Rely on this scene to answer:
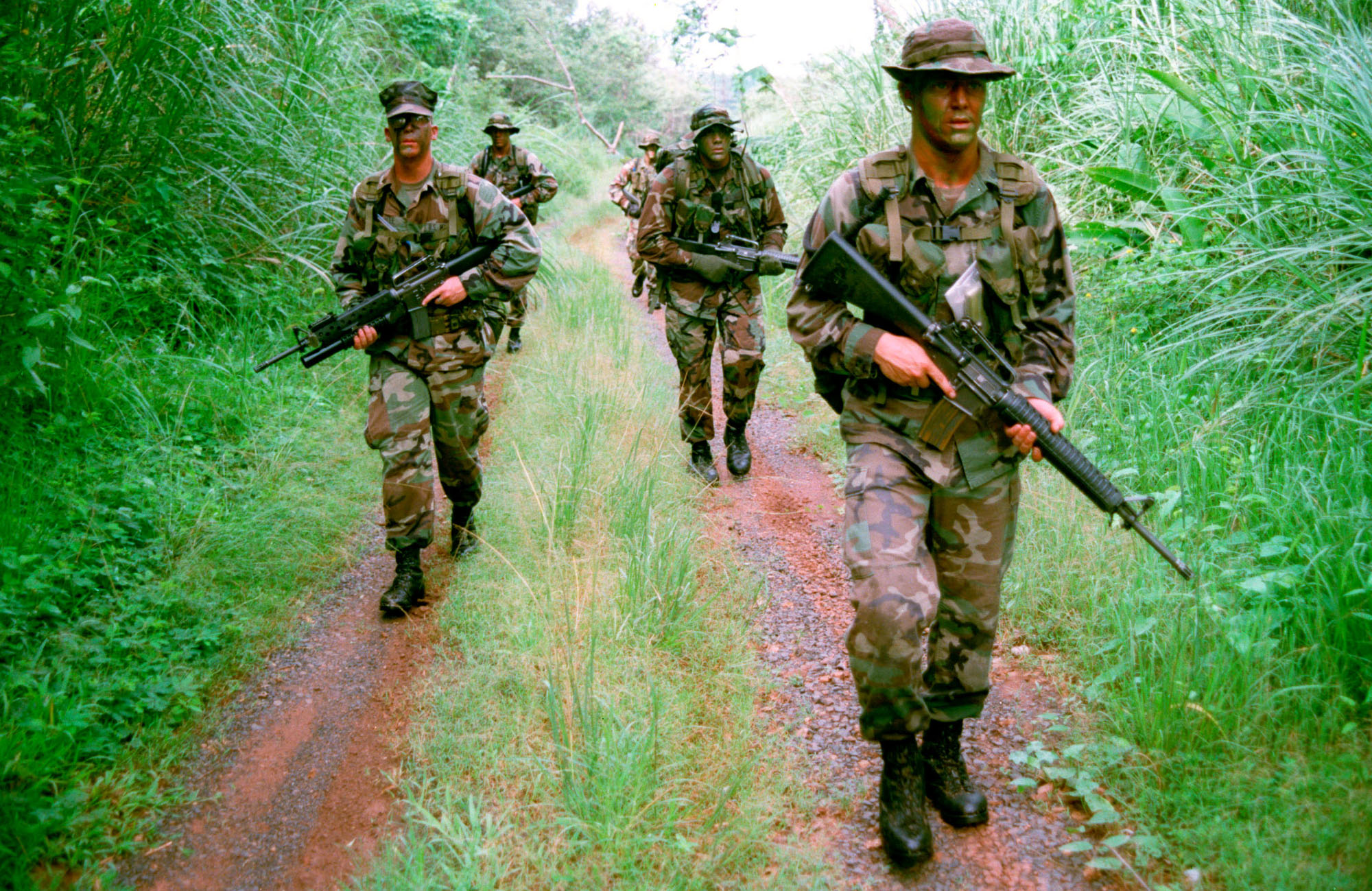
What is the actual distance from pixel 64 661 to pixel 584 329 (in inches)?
220

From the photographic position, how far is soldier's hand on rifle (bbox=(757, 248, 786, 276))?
Answer: 5457mm

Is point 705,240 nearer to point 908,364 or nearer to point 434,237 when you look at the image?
point 434,237

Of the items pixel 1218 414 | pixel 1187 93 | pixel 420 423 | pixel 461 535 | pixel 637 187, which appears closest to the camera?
pixel 1218 414

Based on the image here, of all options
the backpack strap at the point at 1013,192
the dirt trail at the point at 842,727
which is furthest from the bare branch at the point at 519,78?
the backpack strap at the point at 1013,192

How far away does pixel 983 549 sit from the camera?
260 centimetres

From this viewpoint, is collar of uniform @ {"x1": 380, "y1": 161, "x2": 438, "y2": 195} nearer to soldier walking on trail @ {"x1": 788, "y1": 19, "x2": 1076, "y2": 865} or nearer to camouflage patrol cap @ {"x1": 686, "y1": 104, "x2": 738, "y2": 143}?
camouflage patrol cap @ {"x1": 686, "y1": 104, "x2": 738, "y2": 143}

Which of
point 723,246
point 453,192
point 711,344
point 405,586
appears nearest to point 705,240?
point 723,246

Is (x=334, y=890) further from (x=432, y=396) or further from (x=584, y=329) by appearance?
(x=584, y=329)

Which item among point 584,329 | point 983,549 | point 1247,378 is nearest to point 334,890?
point 983,549

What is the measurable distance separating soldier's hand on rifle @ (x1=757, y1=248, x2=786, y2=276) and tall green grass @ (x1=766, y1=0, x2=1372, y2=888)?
6.02 feet


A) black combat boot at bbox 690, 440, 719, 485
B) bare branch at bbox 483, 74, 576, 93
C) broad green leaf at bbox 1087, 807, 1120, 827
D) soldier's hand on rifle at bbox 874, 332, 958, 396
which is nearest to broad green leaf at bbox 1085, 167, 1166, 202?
black combat boot at bbox 690, 440, 719, 485

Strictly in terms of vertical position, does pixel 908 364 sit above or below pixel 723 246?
above

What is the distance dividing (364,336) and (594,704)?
6.92 ft

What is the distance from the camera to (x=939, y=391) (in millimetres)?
2604
